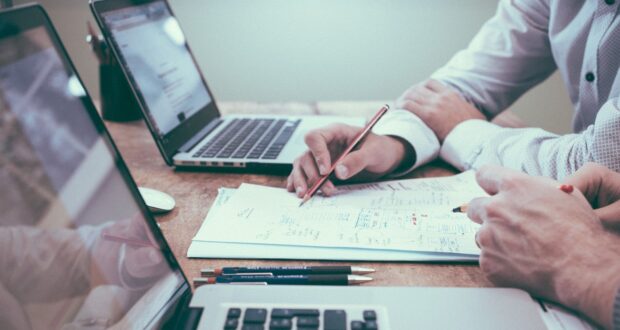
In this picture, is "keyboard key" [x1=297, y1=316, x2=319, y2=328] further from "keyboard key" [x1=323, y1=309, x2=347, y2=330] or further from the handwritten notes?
the handwritten notes

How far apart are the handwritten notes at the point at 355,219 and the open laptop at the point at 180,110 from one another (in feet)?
0.50

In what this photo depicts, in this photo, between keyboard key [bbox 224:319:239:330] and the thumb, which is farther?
the thumb

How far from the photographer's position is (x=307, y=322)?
45cm

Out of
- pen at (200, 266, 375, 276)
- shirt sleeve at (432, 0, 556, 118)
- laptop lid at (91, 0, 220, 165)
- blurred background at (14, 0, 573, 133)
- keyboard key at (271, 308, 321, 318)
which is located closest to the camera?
keyboard key at (271, 308, 321, 318)

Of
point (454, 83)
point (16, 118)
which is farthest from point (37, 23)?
point (454, 83)

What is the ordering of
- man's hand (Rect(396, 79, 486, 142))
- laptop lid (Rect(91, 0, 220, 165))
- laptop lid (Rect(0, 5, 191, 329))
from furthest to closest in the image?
man's hand (Rect(396, 79, 486, 142))
laptop lid (Rect(91, 0, 220, 165))
laptop lid (Rect(0, 5, 191, 329))

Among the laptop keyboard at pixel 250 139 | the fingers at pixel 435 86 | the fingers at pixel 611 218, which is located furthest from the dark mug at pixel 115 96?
the fingers at pixel 611 218

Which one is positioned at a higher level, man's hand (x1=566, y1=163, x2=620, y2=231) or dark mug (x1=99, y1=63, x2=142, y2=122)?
dark mug (x1=99, y1=63, x2=142, y2=122)

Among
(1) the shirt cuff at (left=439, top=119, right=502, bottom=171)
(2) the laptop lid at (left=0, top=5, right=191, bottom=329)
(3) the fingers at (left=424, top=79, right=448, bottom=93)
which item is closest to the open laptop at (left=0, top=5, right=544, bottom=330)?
A: (2) the laptop lid at (left=0, top=5, right=191, bottom=329)

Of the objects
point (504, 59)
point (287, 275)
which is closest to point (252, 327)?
point (287, 275)

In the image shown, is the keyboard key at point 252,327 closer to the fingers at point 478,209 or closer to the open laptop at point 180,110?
the fingers at point 478,209

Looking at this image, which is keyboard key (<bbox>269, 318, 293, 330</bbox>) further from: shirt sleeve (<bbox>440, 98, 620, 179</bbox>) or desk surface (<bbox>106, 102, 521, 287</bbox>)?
shirt sleeve (<bbox>440, 98, 620, 179</bbox>)

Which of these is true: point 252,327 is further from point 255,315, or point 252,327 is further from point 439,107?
point 439,107

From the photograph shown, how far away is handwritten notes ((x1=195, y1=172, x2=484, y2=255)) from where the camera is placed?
63 cm
